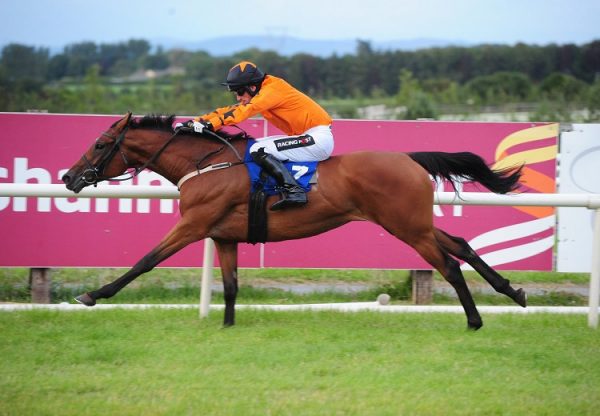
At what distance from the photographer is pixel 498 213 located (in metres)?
9.21

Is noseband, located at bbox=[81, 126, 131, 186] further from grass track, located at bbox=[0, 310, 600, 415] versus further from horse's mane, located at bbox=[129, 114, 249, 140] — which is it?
grass track, located at bbox=[0, 310, 600, 415]

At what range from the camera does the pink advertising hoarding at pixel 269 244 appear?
8781 millimetres

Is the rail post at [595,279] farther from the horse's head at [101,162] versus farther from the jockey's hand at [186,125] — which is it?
the horse's head at [101,162]

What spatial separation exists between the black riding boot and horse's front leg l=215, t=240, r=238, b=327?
1.94 feet

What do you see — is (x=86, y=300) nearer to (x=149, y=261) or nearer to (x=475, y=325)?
(x=149, y=261)

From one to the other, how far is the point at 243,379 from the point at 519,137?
4.99 m

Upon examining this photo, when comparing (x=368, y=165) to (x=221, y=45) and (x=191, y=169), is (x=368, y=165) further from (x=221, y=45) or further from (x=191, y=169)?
(x=221, y=45)

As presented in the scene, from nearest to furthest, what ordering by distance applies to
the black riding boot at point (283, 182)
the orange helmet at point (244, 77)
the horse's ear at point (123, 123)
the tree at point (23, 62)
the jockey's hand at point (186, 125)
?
1. the black riding boot at point (283, 182)
2. the jockey's hand at point (186, 125)
3. the orange helmet at point (244, 77)
4. the horse's ear at point (123, 123)
5. the tree at point (23, 62)

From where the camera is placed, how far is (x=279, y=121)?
7242 mm

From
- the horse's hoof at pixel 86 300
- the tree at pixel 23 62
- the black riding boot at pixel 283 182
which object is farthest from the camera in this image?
the tree at pixel 23 62

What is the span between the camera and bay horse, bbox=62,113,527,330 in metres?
6.85

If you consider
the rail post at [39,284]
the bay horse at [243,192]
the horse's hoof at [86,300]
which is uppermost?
the bay horse at [243,192]

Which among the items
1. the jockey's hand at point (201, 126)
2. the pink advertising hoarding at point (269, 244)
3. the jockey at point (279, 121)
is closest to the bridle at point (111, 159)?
the jockey's hand at point (201, 126)

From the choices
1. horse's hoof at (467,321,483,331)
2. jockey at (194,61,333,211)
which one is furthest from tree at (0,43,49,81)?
horse's hoof at (467,321,483,331)
